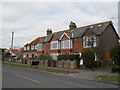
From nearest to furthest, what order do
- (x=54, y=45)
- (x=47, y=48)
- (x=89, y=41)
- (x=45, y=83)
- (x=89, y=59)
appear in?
(x=45, y=83) < (x=89, y=59) < (x=89, y=41) < (x=54, y=45) < (x=47, y=48)

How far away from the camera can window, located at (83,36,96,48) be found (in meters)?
28.3

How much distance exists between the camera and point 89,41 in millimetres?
29047

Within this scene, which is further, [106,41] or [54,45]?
[54,45]

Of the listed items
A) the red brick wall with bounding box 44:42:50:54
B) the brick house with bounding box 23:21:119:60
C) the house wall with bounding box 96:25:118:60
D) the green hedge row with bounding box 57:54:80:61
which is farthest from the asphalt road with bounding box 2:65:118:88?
the red brick wall with bounding box 44:42:50:54

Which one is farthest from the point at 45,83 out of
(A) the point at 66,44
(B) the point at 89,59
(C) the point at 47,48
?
(C) the point at 47,48

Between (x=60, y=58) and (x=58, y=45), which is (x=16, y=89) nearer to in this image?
(x=60, y=58)

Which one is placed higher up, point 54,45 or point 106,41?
point 106,41

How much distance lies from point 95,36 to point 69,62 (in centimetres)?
786

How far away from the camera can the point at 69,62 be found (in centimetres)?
2517

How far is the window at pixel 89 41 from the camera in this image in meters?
28.3

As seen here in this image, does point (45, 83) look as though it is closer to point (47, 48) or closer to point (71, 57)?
point (71, 57)

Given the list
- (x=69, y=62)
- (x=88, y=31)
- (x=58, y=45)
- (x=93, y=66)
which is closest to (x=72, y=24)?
(x=58, y=45)

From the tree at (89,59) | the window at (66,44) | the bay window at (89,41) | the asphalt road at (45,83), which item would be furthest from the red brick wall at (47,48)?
the asphalt road at (45,83)

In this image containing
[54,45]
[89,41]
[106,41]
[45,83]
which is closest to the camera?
[45,83]
